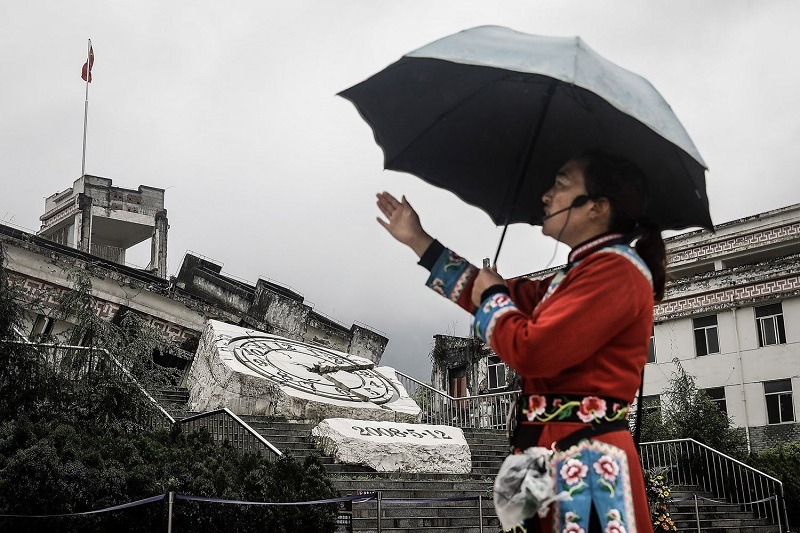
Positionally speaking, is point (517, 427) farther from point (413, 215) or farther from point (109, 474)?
point (109, 474)

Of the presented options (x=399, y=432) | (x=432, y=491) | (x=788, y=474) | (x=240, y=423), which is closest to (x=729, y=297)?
(x=788, y=474)

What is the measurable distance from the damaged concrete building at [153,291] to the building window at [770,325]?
447 inches

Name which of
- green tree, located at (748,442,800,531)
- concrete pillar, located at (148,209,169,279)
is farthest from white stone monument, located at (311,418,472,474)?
concrete pillar, located at (148,209,169,279)

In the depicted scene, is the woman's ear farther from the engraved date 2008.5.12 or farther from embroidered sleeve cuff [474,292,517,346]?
the engraved date 2008.5.12

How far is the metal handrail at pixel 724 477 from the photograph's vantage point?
16.6 metres

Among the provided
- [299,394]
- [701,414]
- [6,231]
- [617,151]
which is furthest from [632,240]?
[701,414]

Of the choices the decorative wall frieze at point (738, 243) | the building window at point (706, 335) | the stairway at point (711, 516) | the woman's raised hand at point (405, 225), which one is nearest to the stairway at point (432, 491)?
the stairway at point (711, 516)

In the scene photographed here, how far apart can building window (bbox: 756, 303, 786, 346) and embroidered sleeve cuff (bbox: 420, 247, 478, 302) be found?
1040 inches

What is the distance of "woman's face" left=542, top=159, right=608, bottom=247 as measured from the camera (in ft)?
9.57

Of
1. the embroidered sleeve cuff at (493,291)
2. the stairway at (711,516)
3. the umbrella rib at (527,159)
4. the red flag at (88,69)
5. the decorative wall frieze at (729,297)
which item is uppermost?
the red flag at (88,69)

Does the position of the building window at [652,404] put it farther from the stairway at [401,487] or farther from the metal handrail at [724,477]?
the stairway at [401,487]

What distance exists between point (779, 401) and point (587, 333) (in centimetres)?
2662

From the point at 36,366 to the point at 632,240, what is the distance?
8.26m

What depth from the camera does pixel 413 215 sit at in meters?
3.07
